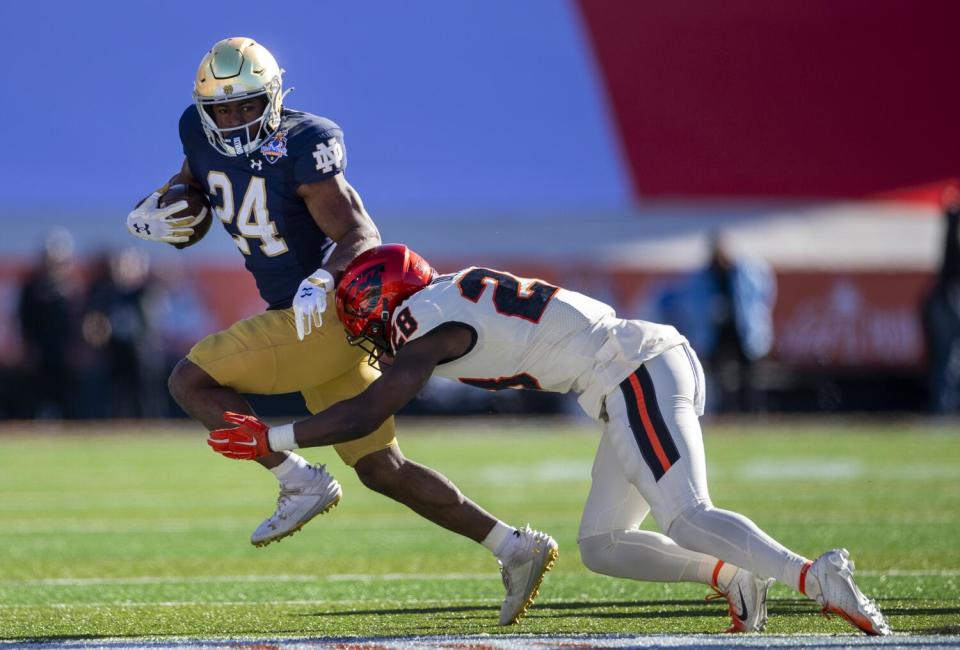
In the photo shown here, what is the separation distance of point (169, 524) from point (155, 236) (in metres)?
2.77

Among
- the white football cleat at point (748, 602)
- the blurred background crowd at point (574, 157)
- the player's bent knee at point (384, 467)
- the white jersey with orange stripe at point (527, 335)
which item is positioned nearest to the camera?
the white jersey with orange stripe at point (527, 335)

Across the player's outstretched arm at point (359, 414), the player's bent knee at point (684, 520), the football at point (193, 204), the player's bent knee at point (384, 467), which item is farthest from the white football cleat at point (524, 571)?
the football at point (193, 204)

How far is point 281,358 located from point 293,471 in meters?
0.38

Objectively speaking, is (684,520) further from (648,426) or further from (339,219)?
(339,219)

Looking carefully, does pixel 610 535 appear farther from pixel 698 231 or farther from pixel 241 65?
pixel 698 231

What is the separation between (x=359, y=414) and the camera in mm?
3943

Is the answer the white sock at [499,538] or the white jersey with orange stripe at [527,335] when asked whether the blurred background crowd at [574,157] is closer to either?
the white sock at [499,538]

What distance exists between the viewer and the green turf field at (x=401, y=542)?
4.50 metres

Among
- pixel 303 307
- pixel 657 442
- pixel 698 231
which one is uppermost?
pixel 303 307

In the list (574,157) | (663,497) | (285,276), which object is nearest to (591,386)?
(663,497)

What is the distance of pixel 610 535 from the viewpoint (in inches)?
174

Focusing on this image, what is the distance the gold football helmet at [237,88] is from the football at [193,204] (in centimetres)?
25

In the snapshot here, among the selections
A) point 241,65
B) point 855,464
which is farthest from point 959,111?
point 241,65

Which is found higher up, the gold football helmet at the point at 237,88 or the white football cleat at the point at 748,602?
the gold football helmet at the point at 237,88
